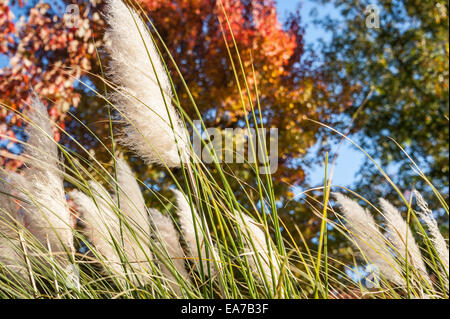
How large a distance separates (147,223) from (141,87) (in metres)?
0.60

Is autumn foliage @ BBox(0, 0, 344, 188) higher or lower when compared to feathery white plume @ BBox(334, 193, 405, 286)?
higher

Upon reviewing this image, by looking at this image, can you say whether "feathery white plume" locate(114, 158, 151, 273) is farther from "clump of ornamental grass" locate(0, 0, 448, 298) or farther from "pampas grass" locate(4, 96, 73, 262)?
"pampas grass" locate(4, 96, 73, 262)

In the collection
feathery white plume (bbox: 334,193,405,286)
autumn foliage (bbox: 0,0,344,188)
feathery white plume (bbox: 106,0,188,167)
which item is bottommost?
feathery white plume (bbox: 334,193,405,286)

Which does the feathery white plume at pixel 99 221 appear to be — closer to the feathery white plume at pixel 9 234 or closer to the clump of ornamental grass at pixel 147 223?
the clump of ornamental grass at pixel 147 223

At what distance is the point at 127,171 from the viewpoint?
1.67m

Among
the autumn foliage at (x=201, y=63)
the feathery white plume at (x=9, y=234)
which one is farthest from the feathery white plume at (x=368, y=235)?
the autumn foliage at (x=201, y=63)

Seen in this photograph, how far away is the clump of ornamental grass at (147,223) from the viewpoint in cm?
110

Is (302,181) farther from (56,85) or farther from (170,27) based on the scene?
(56,85)

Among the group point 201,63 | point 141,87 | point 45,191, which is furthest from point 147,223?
point 201,63

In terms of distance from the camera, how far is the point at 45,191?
4.47ft

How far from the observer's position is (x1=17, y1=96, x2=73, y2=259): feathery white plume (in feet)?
4.50

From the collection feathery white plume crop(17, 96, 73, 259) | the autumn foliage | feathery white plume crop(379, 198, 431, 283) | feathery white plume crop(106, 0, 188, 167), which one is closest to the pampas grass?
feathery white plume crop(17, 96, 73, 259)
